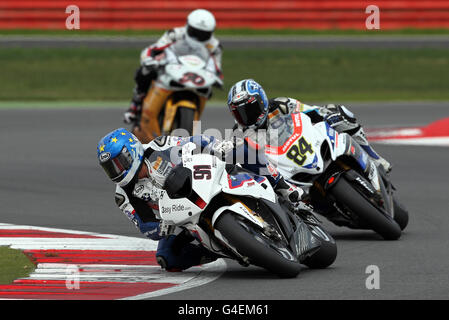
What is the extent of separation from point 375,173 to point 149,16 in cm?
2236

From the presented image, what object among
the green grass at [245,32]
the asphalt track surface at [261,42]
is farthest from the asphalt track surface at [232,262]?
the green grass at [245,32]

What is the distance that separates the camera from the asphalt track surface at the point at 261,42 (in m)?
31.9

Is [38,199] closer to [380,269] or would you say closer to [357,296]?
[380,269]

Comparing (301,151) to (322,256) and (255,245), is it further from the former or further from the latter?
(255,245)

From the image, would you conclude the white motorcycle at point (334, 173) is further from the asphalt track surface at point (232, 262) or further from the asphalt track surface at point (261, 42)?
the asphalt track surface at point (261, 42)

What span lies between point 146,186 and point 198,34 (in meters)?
6.92

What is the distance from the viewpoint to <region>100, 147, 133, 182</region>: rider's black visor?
8.95m

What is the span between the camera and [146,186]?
9109mm

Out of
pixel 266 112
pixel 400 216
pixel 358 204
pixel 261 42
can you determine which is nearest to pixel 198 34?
pixel 400 216

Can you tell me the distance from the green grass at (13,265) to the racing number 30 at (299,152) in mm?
2255

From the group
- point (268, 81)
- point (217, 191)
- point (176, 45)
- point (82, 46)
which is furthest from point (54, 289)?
point (82, 46)

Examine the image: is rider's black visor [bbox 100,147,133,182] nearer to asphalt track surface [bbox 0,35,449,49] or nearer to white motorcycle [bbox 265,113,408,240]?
white motorcycle [bbox 265,113,408,240]

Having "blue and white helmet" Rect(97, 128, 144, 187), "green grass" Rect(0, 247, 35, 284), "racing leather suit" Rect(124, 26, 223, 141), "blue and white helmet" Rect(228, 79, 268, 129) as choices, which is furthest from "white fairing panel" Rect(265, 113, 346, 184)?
"racing leather suit" Rect(124, 26, 223, 141)

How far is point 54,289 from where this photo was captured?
8281 mm
